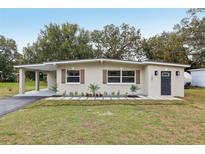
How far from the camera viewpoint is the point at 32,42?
155 ft

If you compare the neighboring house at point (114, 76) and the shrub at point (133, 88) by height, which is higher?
→ the neighboring house at point (114, 76)

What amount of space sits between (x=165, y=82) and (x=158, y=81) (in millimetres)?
665

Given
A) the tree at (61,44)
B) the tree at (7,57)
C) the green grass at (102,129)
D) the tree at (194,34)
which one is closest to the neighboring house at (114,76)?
the green grass at (102,129)

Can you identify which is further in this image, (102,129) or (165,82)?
(165,82)

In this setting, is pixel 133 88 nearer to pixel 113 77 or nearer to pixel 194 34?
pixel 113 77

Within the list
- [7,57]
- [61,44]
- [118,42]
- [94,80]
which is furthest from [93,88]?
[7,57]

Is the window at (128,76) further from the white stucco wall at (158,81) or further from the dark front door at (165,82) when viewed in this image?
the dark front door at (165,82)

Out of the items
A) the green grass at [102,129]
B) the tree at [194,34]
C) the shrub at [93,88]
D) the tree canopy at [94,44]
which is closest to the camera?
the green grass at [102,129]

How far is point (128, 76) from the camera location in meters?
18.8

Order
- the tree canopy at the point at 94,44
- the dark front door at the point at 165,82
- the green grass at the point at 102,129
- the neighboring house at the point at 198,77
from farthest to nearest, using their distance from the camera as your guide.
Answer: the tree canopy at the point at 94,44 < the neighboring house at the point at 198,77 < the dark front door at the point at 165,82 < the green grass at the point at 102,129

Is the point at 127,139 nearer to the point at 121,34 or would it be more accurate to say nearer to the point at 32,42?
the point at 121,34

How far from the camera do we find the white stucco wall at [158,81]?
17.5m

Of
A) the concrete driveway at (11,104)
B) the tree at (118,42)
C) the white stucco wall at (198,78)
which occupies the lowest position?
the concrete driveway at (11,104)
